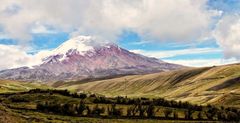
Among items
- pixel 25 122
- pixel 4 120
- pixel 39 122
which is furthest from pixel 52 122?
pixel 4 120

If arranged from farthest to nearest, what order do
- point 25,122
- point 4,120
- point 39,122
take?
point 39,122, point 25,122, point 4,120

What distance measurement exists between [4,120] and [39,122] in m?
44.5

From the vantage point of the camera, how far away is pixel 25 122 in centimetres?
17975

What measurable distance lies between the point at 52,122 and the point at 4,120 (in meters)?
49.7

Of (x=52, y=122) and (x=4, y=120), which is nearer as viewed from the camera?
(x=4, y=120)

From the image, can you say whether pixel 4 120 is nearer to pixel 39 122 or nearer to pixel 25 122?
pixel 25 122

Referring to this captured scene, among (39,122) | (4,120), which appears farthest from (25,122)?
(4,120)

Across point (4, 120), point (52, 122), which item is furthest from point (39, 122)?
point (4, 120)

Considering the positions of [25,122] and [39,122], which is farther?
[39,122]

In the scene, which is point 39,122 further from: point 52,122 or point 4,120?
point 4,120

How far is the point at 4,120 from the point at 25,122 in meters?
29.7

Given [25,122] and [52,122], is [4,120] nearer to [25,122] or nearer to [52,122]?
[25,122]

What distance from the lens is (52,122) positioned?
652 feet

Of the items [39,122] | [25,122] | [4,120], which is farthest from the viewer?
[39,122]
